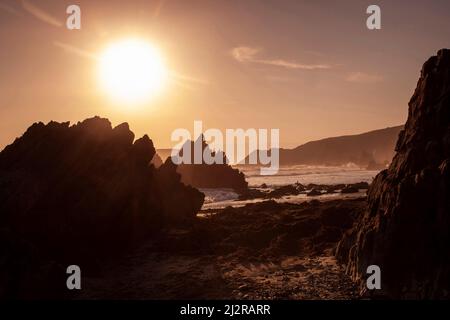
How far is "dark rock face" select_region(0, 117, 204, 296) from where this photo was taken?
2534cm

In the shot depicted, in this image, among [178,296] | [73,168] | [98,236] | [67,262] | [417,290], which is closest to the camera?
[417,290]

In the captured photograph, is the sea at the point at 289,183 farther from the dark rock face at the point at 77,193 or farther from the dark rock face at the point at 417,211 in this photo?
the dark rock face at the point at 417,211

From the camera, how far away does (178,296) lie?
63.3ft

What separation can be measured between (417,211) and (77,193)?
2168 centimetres

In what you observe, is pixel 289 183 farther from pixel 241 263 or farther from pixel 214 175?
pixel 241 263

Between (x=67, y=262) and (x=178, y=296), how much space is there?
8.70m

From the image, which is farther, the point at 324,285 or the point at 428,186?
the point at 324,285

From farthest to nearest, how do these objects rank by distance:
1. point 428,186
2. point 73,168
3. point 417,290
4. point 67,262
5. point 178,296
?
point 73,168, point 67,262, point 178,296, point 428,186, point 417,290

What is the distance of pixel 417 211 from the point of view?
1777cm

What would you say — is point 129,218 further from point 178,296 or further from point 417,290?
point 417,290

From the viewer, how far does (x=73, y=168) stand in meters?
29.8

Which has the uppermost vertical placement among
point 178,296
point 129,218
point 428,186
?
point 428,186
